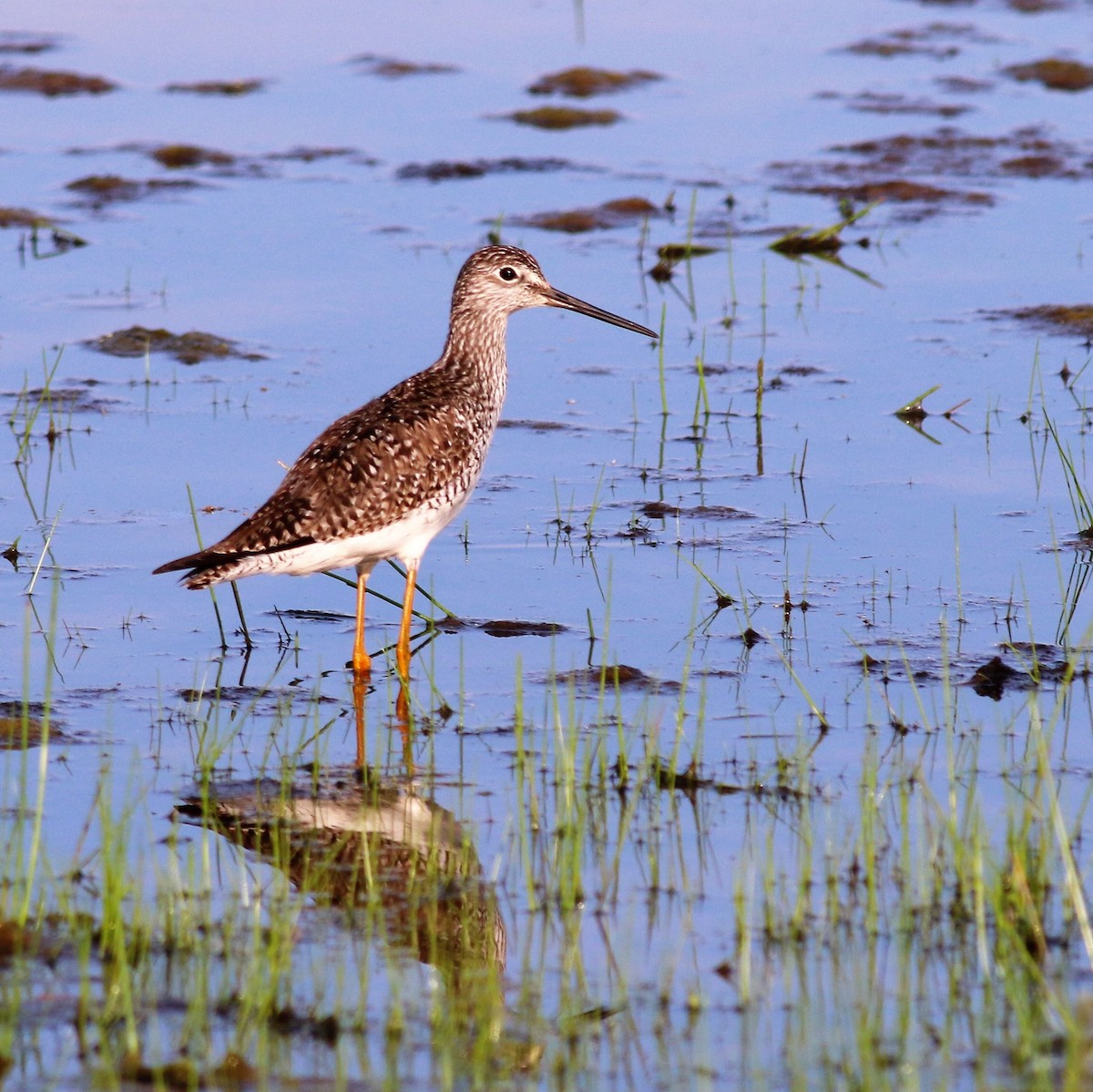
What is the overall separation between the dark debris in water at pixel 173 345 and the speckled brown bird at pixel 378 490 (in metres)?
3.37

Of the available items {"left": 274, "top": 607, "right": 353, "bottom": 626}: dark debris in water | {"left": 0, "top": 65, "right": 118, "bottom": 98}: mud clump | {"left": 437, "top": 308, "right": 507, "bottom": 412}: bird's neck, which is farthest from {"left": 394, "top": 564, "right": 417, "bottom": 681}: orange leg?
{"left": 0, "top": 65, "right": 118, "bottom": 98}: mud clump

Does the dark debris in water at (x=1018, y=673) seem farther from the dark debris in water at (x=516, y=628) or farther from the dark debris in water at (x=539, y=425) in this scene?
the dark debris in water at (x=539, y=425)

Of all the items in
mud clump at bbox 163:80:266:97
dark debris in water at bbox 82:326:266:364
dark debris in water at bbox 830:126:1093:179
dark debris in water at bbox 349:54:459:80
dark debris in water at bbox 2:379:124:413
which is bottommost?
dark debris in water at bbox 2:379:124:413

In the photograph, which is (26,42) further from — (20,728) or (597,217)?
(20,728)

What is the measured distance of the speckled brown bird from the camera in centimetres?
727

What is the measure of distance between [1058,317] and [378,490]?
605cm

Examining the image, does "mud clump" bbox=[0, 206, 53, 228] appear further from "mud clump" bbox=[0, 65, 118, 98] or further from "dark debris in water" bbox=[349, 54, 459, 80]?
"dark debris in water" bbox=[349, 54, 459, 80]

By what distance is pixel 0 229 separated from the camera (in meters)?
14.4

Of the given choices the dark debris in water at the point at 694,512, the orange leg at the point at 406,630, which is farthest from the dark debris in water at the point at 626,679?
the dark debris in water at the point at 694,512

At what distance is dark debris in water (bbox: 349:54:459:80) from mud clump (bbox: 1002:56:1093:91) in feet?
20.0

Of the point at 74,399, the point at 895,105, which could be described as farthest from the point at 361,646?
the point at 895,105

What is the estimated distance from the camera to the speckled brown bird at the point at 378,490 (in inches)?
286

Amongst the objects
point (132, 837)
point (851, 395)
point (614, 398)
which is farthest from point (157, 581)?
point (851, 395)

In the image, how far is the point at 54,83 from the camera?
1911cm
